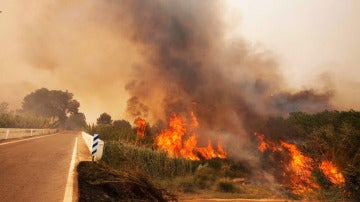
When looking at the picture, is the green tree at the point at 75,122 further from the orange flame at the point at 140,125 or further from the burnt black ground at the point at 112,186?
the burnt black ground at the point at 112,186

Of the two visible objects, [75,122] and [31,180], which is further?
[75,122]

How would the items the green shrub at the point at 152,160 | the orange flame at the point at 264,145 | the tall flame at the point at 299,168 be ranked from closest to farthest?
the green shrub at the point at 152,160
the tall flame at the point at 299,168
the orange flame at the point at 264,145

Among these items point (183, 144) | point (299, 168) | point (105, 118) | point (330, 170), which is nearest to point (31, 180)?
point (330, 170)

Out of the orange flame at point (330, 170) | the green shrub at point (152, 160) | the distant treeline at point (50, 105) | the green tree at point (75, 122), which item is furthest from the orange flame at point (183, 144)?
the green tree at point (75, 122)

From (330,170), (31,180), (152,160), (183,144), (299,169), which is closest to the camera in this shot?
(31,180)

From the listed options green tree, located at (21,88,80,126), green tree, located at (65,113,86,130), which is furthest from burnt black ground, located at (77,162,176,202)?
green tree, located at (65,113,86,130)

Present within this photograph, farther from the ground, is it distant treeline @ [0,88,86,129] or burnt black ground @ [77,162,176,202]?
distant treeline @ [0,88,86,129]

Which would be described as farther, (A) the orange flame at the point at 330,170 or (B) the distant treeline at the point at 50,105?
(B) the distant treeline at the point at 50,105

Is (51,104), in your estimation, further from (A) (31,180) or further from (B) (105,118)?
(A) (31,180)

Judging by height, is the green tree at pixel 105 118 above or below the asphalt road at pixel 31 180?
above

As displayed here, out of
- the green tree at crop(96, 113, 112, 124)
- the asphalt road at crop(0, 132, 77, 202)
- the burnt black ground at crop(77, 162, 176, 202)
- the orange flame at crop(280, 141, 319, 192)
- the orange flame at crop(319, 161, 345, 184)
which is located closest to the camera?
the asphalt road at crop(0, 132, 77, 202)

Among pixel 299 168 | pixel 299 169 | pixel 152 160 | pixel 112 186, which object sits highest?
pixel 112 186

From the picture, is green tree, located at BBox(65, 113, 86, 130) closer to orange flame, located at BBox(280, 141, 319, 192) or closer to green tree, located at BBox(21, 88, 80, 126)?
green tree, located at BBox(21, 88, 80, 126)

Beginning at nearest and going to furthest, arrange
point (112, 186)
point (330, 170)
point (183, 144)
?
point (112, 186) → point (330, 170) → point (183, 144)
